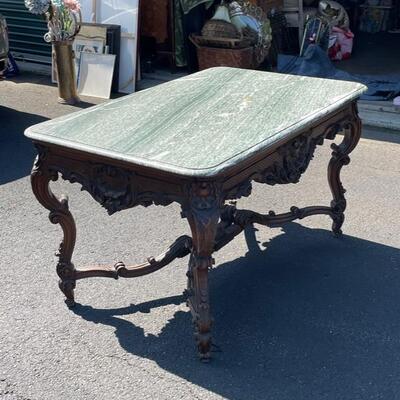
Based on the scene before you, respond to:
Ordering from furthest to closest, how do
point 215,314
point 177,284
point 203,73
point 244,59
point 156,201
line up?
point 244,59 → point 203,73 → point 177,284 → point 215,314 → point 156,201

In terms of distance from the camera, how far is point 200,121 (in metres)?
2.51

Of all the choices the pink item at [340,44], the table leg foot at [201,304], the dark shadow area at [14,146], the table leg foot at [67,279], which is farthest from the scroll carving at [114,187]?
the pink item at [340,44]

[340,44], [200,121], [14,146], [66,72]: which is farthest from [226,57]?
[200,121]

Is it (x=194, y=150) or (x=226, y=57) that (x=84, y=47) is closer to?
(x=226, y=57)

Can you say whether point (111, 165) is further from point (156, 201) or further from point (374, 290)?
point (374, 290)

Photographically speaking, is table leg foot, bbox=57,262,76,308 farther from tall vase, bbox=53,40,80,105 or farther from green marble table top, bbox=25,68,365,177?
tall vase, bbox=53,40,80,105

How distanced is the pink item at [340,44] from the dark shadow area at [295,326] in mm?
4577

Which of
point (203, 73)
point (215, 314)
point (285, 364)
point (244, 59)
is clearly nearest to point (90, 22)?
point (244, 59)

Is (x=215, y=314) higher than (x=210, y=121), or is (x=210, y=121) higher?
(x=210, y=121)

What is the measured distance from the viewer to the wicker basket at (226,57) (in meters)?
6.04

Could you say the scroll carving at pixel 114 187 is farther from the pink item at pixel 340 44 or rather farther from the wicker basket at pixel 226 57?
the pink item at pixel 340 44

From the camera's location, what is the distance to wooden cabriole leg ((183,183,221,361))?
2.14 m

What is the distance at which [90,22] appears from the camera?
22.1 ft

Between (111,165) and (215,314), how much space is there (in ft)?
3.00
